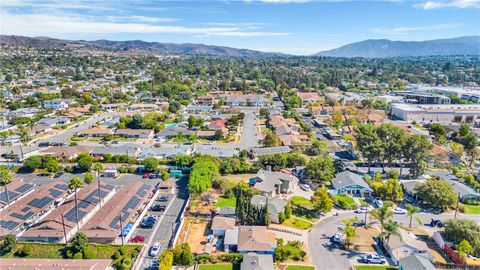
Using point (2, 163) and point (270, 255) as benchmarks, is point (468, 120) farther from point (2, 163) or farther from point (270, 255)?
point (2, 163)

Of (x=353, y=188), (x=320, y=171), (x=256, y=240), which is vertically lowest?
(x=256, y=240)

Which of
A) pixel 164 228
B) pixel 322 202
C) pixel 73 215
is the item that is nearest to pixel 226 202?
pixel 164 228

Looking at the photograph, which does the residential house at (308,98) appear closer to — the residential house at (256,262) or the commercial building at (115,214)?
the commercial building at (115,214)

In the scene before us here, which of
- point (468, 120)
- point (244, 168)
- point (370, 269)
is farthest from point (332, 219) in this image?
point (468, 120)

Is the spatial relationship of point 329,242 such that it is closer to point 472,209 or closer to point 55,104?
point 472,209

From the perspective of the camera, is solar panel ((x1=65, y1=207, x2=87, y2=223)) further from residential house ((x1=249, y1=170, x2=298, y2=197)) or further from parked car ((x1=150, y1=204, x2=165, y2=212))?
residential house ((x1=249, y1=170, x2=298, y2=197))

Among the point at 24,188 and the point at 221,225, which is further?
A: the point at 24,188
